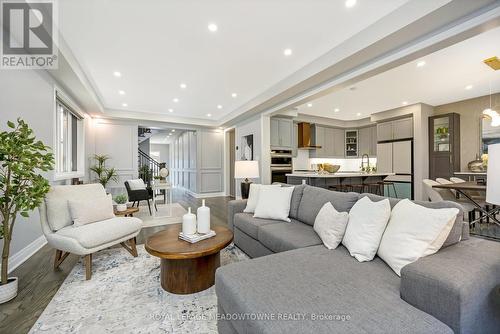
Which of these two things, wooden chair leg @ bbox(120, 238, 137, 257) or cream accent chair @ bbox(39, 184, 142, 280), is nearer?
cream accent chair @ bbox(39, 184, 142, 280)

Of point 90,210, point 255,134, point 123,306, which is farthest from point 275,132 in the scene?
point 123,306

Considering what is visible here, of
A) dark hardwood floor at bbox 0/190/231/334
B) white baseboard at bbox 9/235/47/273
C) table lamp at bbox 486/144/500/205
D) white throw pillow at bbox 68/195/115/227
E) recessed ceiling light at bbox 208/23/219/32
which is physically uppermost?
recessed ceiling light at bbox 208/23/219/32

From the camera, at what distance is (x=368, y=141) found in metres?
7.79

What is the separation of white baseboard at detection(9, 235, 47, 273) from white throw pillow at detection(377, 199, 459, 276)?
3697 mm

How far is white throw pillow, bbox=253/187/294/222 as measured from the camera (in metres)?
2.70

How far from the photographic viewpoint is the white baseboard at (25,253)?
2.41 metres

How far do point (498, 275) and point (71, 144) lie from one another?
22.7 ft

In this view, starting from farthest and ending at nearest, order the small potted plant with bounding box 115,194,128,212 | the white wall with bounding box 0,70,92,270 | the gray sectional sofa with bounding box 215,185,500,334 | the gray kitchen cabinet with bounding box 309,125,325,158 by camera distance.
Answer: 1. the gray kitchen cabinet with bounding box 309,125,325,158
2. the small potted plant with bounding box 115,194,128,212
3. the white wall with bounding box 0,70,92,270
4. the gray sectional sofa with bounding box 215,185,500,334

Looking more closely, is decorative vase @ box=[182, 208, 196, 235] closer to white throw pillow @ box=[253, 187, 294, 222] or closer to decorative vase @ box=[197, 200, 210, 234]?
decorative vase @ box=[197, 200, 210, 234]

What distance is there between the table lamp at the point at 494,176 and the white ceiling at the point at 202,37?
201 cm

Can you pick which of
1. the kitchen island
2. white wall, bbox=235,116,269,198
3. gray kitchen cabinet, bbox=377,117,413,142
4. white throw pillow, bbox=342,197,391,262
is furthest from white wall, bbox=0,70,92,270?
gray kitchen cabinet, bbox=377,117,413,142

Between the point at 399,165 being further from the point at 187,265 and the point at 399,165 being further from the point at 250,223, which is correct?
the point at 187,265

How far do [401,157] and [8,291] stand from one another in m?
7.82

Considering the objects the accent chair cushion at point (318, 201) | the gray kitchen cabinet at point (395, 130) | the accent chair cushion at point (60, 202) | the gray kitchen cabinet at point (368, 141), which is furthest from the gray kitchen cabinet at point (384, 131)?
the accent chair cushion at point (60, 202)
